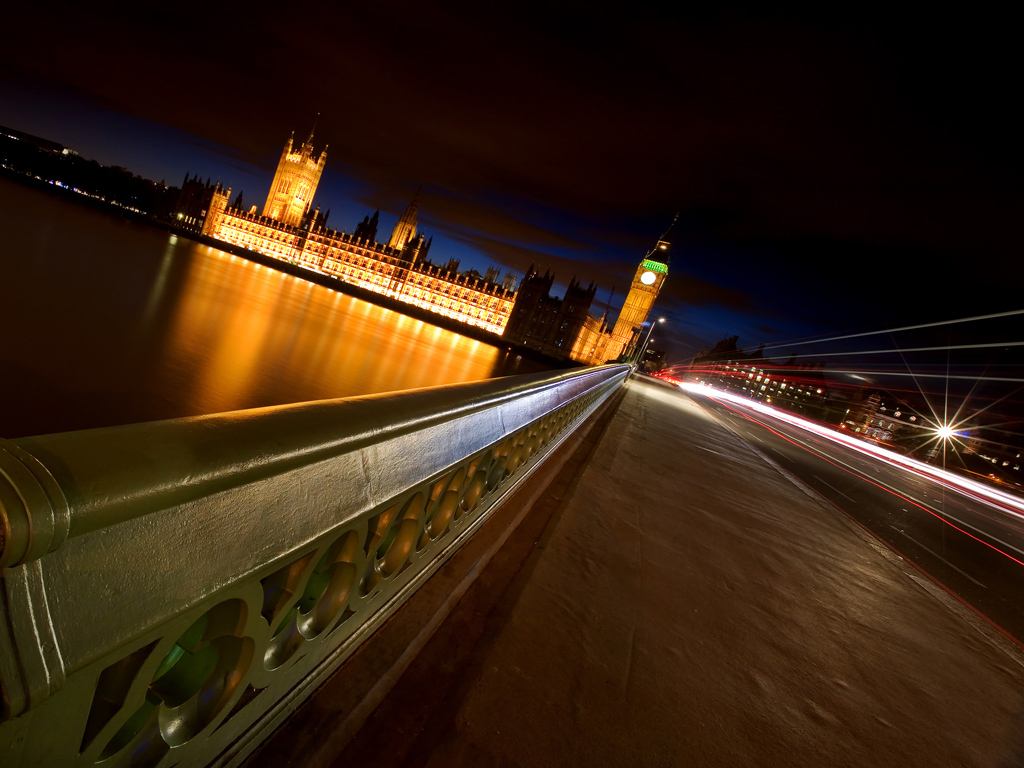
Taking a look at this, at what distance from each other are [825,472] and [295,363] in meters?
22.0

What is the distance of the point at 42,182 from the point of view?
106 meters

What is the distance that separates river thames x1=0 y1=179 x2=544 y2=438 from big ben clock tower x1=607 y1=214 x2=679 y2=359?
56.3 meters

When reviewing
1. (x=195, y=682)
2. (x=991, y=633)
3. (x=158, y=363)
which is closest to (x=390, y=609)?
(x=195, y=682)

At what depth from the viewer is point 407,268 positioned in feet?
323

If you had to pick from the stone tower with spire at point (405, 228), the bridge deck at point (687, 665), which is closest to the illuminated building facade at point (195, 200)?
the stone tower with spire at point (405, 228)

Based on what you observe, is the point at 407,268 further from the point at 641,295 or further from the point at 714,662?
the point at 714,662

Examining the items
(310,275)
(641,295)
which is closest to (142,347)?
Result: (641,295)

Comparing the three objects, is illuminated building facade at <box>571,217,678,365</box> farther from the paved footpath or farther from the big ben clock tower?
the paved footpath

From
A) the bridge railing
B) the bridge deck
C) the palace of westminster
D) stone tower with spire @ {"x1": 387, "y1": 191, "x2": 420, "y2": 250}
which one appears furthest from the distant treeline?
the bridge railing

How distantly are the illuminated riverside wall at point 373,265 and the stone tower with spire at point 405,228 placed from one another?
324 centimetres

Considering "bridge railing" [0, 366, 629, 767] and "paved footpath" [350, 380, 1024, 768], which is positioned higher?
"bridge railing" [0, 366, 629, 767]

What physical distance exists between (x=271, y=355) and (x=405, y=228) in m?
87.8

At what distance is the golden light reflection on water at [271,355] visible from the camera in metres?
17.7

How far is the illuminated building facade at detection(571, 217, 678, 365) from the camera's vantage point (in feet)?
288
